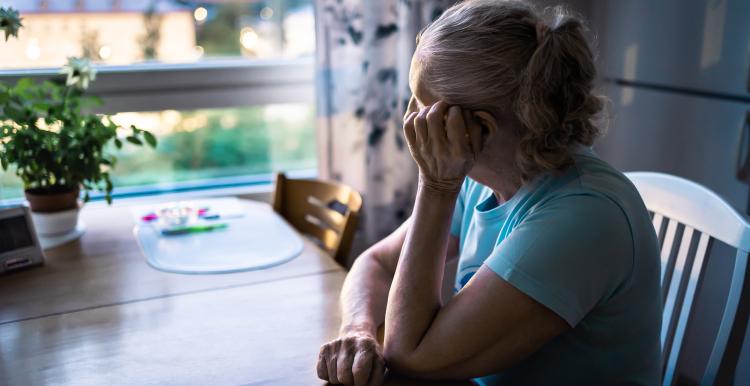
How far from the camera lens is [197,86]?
234 cm

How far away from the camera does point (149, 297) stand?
56.0 inches

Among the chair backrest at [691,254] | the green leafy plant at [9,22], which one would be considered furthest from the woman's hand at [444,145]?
the green leafy plant at [9,22]

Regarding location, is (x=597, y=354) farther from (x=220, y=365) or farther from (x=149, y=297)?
(x=149, y=297)

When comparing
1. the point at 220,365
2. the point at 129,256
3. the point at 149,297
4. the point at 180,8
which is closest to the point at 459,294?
Answer: the point at 220,365

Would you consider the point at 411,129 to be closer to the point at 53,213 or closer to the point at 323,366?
the point at 323,366

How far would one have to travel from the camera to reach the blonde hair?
1.04 m

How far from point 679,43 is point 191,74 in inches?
57.6

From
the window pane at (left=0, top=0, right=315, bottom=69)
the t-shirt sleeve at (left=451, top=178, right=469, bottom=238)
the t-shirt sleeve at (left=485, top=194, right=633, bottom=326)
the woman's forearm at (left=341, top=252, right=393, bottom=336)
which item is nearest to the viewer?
the t-shirt sleeve at (left=485, top=194, right=633, bottom=326)

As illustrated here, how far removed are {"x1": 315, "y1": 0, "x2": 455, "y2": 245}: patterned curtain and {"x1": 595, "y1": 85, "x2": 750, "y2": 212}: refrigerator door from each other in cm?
65

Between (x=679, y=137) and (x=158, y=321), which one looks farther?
A: (x=679, y=137)

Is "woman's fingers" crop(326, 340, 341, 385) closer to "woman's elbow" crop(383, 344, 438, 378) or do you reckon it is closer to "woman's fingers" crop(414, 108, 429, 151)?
"woman's elbow" crop(383, 344, 438, 378)

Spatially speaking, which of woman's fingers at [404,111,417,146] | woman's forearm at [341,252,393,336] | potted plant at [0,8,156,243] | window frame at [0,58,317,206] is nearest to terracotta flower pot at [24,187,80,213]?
potted plant at [0,8,156,243]

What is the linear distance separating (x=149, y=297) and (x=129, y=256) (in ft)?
0.88

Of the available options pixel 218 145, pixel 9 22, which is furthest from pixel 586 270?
pixel 218 145
